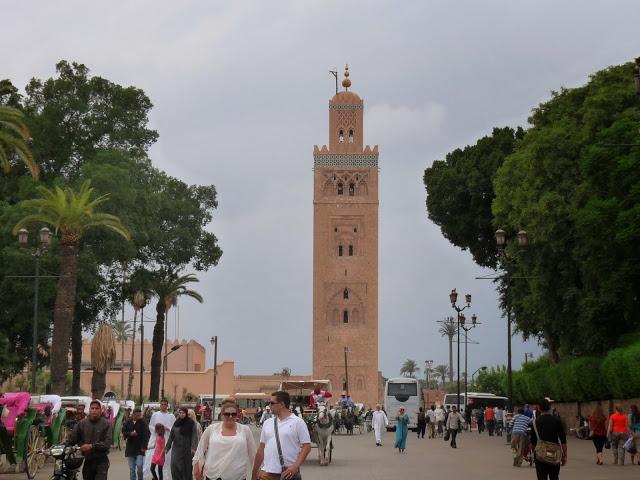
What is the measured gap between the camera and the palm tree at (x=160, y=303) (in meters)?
56.8

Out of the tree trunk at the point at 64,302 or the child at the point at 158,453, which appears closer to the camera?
the child at the point at 158,453

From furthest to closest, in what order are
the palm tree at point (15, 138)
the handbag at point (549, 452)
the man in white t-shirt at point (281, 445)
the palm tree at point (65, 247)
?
the palm tree at point (65, 247), the palm tree at point (15, 138), the handbag at point (549, 452), the man in white t-shirt at point (281, 445)

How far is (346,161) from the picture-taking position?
10194cm

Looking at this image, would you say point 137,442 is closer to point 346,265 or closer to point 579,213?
point 579,213

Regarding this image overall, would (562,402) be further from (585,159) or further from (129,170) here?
(129,170)

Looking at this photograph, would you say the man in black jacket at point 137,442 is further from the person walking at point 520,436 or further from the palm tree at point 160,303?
the palm tree at point 160,303

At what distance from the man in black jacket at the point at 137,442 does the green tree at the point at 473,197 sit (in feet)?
130

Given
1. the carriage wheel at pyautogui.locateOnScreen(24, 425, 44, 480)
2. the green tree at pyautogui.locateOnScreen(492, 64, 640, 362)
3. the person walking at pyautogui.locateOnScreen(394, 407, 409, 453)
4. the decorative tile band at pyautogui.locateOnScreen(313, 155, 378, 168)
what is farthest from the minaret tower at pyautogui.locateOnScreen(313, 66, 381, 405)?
the carriage wheel at pyautogui.locateOnScreen(24, 425, 44, 480)

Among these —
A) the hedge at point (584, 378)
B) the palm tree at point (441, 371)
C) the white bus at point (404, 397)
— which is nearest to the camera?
the hedge at point (584, 378)

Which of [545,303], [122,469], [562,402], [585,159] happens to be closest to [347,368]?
[562,402]

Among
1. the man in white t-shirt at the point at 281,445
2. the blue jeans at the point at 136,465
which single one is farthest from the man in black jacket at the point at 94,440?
the blue jeans at the point at 136,465

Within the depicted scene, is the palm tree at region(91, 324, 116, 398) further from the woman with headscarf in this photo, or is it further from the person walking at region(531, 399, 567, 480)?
the person walking at region(531, 399, 567, 480)

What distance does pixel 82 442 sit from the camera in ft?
45.4

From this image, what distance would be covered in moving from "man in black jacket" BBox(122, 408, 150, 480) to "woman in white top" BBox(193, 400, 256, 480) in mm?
7393
